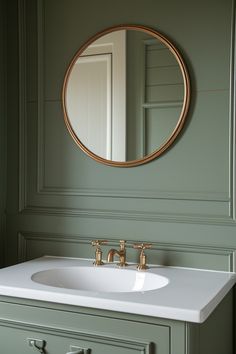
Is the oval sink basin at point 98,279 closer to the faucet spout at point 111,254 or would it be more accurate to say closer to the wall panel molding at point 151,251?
the faucet spout at point 111,254

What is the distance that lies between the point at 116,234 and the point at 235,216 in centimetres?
56

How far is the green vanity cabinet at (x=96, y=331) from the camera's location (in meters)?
1.64

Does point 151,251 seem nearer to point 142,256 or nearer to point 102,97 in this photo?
point 142,256

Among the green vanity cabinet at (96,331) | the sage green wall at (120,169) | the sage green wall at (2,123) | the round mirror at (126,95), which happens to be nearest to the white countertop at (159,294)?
the green vanity cabinet at (96,331)

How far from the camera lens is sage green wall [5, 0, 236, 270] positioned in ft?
7.15

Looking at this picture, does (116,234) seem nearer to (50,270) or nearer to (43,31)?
(50,270)

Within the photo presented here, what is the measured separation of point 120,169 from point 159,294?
2.48 ft

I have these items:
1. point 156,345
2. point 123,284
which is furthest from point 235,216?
point 156,345

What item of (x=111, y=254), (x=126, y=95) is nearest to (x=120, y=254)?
(x=111, y=254)

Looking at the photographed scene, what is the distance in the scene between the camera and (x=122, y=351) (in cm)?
171

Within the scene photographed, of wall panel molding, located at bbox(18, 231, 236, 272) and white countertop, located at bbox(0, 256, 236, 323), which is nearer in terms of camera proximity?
white countertop, located at bbox(0, 256, 236, 323)

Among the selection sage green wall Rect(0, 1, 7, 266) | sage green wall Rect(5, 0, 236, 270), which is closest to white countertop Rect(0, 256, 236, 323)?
sage green wall Rect(5, 0, 236, 270)

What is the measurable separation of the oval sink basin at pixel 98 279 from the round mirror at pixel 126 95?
0.49m

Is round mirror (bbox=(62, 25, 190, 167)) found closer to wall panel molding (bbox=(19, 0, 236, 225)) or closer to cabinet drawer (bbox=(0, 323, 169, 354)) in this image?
wall panel molding (bbox=(19, 0, 236, 225))
